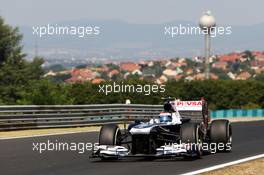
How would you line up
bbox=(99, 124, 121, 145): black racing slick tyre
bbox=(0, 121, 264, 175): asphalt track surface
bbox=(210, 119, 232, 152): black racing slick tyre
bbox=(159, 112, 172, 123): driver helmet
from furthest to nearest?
bbox=(210, 119, 232, 152): black racing slick tyre < bbox=(159, 112, 172, 123): driver helmet < bbox=(99, 124, 121, 145): black racing slick tyre < bbox=(0, 121, 264, 175): asphalt track surface

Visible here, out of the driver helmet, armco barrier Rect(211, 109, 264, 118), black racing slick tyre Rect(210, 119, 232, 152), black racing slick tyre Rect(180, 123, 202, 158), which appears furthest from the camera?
armco barrier Rect(211, 109, 264, 118)

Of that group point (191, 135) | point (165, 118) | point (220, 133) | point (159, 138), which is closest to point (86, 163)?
point (159, 138)

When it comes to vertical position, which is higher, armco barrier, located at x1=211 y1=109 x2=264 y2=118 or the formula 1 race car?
the formula 1 race car

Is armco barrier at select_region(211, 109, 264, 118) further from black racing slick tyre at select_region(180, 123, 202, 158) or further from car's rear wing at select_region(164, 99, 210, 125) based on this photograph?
black racing slick tyre at select_region(180, 123, 202, 158)

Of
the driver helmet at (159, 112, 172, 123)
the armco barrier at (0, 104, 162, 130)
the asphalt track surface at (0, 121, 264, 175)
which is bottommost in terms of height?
the asphalt track surface at (0, 121, 264, 175)

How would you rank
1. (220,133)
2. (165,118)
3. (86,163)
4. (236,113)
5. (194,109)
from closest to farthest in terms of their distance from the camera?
1. (86,163)
2. (165,118)
3. (220,133)
4. (194,109)
5. (236,113)

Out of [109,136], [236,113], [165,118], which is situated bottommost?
[236,113]

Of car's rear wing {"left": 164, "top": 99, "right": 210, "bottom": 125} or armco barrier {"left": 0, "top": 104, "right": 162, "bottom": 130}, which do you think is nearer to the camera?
car's rear wing {"left": 164, "top": 99, "right": 210, "bottom": 125}

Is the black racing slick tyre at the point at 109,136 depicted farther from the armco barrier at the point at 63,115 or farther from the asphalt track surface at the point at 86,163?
the armco barrier at the point at 63,115

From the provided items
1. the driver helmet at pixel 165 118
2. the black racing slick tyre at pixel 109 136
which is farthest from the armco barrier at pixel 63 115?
the black racing slick tyre at pixel 109 136

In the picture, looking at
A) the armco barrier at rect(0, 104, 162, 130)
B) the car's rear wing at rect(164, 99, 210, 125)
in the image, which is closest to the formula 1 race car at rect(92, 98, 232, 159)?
the car's rear wing at rect(164, 99, 210, 125)

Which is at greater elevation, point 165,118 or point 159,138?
point 165,118

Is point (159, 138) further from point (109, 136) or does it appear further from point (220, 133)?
point (220, 133)

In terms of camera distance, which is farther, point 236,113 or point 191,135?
point 236,113
